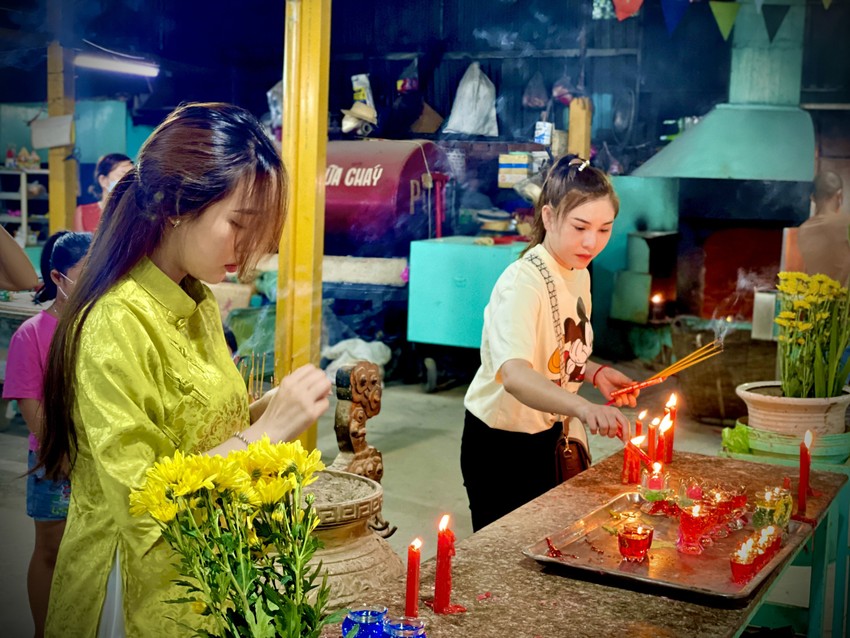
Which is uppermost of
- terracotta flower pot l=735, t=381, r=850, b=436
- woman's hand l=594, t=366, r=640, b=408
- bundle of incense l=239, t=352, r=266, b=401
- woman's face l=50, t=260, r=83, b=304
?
woman's face l=50, t=260, r=83, b=304

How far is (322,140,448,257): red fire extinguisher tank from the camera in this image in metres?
6.29

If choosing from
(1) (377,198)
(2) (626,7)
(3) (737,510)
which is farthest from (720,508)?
(1) (377,198)

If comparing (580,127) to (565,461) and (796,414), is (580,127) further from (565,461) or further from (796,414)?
(565,461)

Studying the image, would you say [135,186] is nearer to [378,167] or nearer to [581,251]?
[581,251]

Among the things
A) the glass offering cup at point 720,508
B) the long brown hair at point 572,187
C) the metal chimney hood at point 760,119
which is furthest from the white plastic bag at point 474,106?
the glass offering cup at point 720,508

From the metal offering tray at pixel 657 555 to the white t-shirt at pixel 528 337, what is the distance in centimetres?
50

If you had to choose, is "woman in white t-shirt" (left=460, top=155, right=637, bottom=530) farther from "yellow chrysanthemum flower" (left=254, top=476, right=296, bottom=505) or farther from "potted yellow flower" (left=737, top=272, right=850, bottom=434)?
"yellow chrysanthemum flower" (left=254, top=476, right=296, bottom=505)

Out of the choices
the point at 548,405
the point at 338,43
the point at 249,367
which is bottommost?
the point at 249,367

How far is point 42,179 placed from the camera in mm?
2678

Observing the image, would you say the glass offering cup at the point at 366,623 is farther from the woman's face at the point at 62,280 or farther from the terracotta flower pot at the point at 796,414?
the terracotta flower pot at the point at 796,414

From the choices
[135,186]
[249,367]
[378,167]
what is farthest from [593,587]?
[378,167]

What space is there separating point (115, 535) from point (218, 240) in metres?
0.48

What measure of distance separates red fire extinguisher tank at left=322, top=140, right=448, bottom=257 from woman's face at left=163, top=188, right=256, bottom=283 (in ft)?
15.1

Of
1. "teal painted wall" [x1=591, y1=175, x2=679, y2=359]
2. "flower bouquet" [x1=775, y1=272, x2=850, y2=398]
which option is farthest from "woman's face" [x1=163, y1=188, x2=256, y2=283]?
"teal painted wall" [x1=591, y1=175, x2=679, y2=359]
